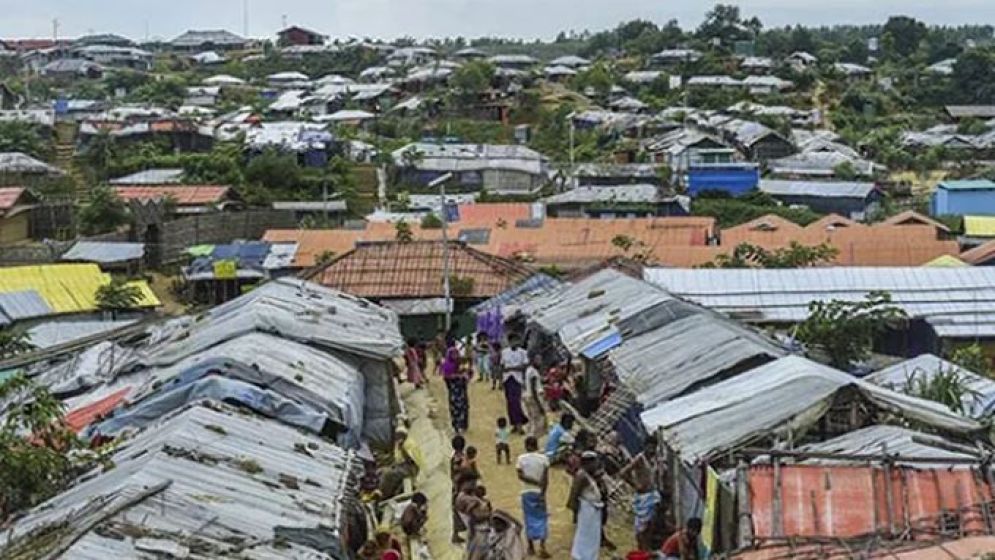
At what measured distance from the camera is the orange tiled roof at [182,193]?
39875 mm

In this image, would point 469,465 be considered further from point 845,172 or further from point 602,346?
point 845,172

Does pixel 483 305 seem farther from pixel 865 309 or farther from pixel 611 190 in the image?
pixel 611 190

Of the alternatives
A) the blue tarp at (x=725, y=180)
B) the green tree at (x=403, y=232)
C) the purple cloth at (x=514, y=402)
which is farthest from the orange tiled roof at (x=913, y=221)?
the purple cloth at (x=514, y=402)

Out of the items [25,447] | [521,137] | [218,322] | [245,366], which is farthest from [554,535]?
[521,137]

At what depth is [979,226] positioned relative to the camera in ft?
120

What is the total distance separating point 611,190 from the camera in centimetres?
4191

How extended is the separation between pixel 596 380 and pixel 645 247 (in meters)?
15.9

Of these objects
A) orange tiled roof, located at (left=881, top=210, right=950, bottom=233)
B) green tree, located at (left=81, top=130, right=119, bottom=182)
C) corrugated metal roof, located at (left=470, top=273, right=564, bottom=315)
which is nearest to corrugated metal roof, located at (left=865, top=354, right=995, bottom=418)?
corrugated metal roof, located at (left=470, top=273, right=564, bottom=315)

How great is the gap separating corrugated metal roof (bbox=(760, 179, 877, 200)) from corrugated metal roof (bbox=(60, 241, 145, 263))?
21.2 metres

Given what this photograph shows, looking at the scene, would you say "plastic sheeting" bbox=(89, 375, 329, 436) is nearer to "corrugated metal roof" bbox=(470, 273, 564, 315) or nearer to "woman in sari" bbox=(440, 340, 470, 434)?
"woman in sari" bbox=(440, 340, 470, 434)

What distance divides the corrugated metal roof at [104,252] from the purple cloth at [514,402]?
20203 millimetres

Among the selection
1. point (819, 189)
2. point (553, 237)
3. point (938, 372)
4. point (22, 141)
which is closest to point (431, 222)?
point (553, 237)

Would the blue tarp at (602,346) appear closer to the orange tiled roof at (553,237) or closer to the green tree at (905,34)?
the orange tiled roof at (553,237)

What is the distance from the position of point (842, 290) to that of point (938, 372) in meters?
6.65
